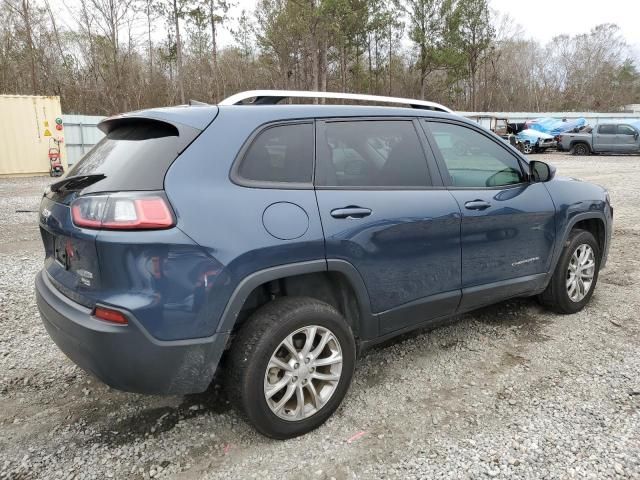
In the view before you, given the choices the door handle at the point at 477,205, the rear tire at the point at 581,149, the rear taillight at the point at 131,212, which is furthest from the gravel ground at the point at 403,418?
the rear tire at the point at 581,149

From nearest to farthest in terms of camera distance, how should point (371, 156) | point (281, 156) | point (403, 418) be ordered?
1. point (281, 156)
2. point (403, 418)
3. point (371, 156)

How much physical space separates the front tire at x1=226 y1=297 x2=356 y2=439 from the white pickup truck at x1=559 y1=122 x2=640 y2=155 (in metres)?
26.2

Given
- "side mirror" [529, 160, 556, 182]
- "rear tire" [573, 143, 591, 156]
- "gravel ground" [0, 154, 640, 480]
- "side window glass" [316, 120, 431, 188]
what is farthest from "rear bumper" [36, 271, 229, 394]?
"rear tire" [573, 143, 591, 156]

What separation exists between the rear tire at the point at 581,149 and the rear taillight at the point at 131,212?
27.3m

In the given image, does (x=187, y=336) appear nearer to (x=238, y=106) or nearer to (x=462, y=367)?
(x=238, y=106)

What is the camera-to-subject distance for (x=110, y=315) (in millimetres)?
2068

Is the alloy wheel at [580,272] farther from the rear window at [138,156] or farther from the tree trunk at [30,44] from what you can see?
the tree trunk at [30,44]

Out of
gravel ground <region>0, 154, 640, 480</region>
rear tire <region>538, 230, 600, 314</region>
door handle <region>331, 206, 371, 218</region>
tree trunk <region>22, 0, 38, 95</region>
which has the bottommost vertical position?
gravel ground <region>0, 154, 640, 480</region>

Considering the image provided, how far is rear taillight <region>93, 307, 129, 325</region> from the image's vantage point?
80.5 inches

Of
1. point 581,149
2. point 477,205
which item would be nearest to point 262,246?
point 477,205

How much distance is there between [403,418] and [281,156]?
1577 mm

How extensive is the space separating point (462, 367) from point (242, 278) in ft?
5.92

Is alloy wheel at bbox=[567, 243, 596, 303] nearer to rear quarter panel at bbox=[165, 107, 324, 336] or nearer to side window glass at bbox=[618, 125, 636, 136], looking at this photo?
rear quarter panel at bbox=[165, 107, 324, 336]

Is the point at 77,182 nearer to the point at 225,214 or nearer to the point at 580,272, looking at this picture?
the point at 225,214
